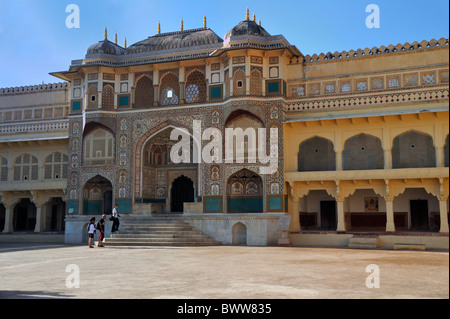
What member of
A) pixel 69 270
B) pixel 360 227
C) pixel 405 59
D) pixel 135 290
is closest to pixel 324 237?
pixel 360 227

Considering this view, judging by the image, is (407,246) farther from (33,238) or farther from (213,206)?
(33,238)

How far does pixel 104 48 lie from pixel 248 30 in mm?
6456

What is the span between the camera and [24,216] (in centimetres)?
2544

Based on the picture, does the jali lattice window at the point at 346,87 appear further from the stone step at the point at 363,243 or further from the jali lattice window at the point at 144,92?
the jali lattice window at the point at 144,92

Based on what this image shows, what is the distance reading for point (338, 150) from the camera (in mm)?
18609

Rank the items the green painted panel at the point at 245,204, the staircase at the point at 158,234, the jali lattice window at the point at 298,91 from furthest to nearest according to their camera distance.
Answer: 1. the jali lattice window at the point at 298,91
2. the green painted panel at the point at 245,204
3. the staircase at the point at 158,234

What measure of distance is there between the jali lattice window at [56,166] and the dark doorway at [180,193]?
5.21 m

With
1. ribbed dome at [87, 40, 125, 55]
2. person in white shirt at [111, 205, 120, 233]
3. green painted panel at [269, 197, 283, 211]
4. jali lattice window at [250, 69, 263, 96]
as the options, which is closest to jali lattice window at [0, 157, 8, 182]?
ribbed dome at [87, 40, 125, 55]

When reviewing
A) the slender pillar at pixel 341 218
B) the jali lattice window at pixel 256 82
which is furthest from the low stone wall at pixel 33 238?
the slender pillar at pixel 341 218

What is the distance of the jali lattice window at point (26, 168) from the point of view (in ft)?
76.1

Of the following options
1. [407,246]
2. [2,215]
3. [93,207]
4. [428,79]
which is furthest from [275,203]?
[2,215]

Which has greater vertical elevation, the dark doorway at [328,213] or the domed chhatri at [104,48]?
the domed chhatri at [104,48]

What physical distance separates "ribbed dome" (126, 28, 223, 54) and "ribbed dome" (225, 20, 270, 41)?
1.21 meters

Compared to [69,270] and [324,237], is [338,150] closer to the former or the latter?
[324,237]
